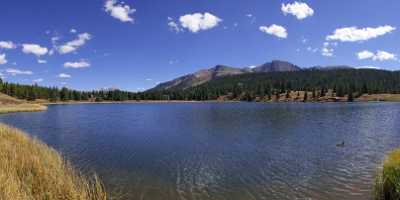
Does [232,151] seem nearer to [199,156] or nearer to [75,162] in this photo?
[199,156]

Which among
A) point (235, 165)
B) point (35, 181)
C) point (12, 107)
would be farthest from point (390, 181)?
point (12, 107)

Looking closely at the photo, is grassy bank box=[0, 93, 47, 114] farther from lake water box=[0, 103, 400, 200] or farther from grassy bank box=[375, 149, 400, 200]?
grassy bank box=[375, 149, 400, 200]

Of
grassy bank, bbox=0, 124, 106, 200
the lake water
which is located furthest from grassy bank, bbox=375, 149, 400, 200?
grassy bank, bbox=0, 124, 106, 200

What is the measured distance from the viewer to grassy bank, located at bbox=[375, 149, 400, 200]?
11.4 meters

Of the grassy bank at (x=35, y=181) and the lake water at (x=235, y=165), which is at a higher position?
the grassy bank at (x=35, y=181)

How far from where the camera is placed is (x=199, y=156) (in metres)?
25.8

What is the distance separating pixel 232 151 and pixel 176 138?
36.5ft

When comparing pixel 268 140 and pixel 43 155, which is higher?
pixel 43 155

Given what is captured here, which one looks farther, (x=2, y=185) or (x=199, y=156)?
(x=199, y=156)

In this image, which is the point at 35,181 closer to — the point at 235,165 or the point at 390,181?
the point at 390,181

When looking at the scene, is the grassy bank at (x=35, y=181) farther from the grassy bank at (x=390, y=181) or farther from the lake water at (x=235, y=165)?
the grassy bank at (x=390, y=181)

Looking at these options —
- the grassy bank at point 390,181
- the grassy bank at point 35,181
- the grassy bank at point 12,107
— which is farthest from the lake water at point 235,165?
the grassy bank at point 12,107

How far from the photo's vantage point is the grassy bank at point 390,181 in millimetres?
11422

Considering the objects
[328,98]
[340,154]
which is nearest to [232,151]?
[340,154]
